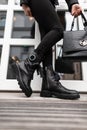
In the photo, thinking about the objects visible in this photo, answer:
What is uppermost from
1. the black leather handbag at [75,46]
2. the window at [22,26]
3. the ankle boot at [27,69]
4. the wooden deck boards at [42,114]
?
the window at [22,26]

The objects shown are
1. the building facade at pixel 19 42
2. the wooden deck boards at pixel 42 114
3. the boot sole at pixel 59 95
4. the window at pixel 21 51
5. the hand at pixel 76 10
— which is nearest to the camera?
the wooden deck boards at pixel 42 114

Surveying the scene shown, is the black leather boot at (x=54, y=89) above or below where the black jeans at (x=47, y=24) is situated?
below

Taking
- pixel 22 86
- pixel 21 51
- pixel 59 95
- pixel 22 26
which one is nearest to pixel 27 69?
pixel 22 86

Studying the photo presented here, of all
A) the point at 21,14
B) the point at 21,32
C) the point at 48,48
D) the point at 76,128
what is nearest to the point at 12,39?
the point at 21,32

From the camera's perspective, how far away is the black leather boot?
3.55 feet

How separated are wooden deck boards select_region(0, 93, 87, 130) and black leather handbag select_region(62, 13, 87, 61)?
0.77 ft

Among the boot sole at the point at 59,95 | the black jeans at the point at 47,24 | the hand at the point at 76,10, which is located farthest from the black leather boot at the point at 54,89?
the hand at the point at 76,10

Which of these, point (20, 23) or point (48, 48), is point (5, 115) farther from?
point (20, 23)

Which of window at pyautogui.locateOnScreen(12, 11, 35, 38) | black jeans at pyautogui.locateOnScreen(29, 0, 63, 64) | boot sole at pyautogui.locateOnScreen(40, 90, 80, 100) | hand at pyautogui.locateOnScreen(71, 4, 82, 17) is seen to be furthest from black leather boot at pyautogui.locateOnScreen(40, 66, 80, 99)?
window at pyautogui.locateOnScreen(12, 11, 35, 38)

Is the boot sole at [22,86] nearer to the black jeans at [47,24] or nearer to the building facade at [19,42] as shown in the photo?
the black jeans at [47,24]

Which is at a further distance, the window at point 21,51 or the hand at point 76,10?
the window at point 21,51

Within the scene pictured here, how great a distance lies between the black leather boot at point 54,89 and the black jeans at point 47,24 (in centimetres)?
11

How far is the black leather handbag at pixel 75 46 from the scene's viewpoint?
1.11m

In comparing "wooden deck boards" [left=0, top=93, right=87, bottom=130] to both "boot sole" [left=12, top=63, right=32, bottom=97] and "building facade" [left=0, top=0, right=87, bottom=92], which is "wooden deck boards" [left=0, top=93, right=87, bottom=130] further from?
"building facade" [left=0, top=0, right=87, bottom=92]
